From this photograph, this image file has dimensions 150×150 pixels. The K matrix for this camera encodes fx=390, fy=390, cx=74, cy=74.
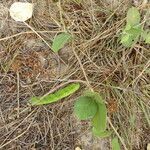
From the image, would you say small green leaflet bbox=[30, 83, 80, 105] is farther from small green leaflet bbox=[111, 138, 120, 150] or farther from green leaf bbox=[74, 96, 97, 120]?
small green leaflet bbox=[111, 138, 120, 150]

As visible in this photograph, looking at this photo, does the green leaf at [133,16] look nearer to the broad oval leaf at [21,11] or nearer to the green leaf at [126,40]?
the green leaf at [126,40]

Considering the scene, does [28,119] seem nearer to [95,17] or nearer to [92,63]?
[92,63]

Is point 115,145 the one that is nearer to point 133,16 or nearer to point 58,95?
point 58,95

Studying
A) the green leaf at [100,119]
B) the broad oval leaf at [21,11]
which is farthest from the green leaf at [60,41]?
the green leaf at [100,119]

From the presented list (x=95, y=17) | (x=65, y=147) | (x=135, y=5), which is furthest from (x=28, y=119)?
(x=135, y=5)

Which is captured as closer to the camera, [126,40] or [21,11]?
[126,40]

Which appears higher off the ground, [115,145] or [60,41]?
[60,41]

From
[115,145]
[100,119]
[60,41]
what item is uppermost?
[60,41]

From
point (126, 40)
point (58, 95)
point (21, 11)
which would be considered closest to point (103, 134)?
point (58, 95)
